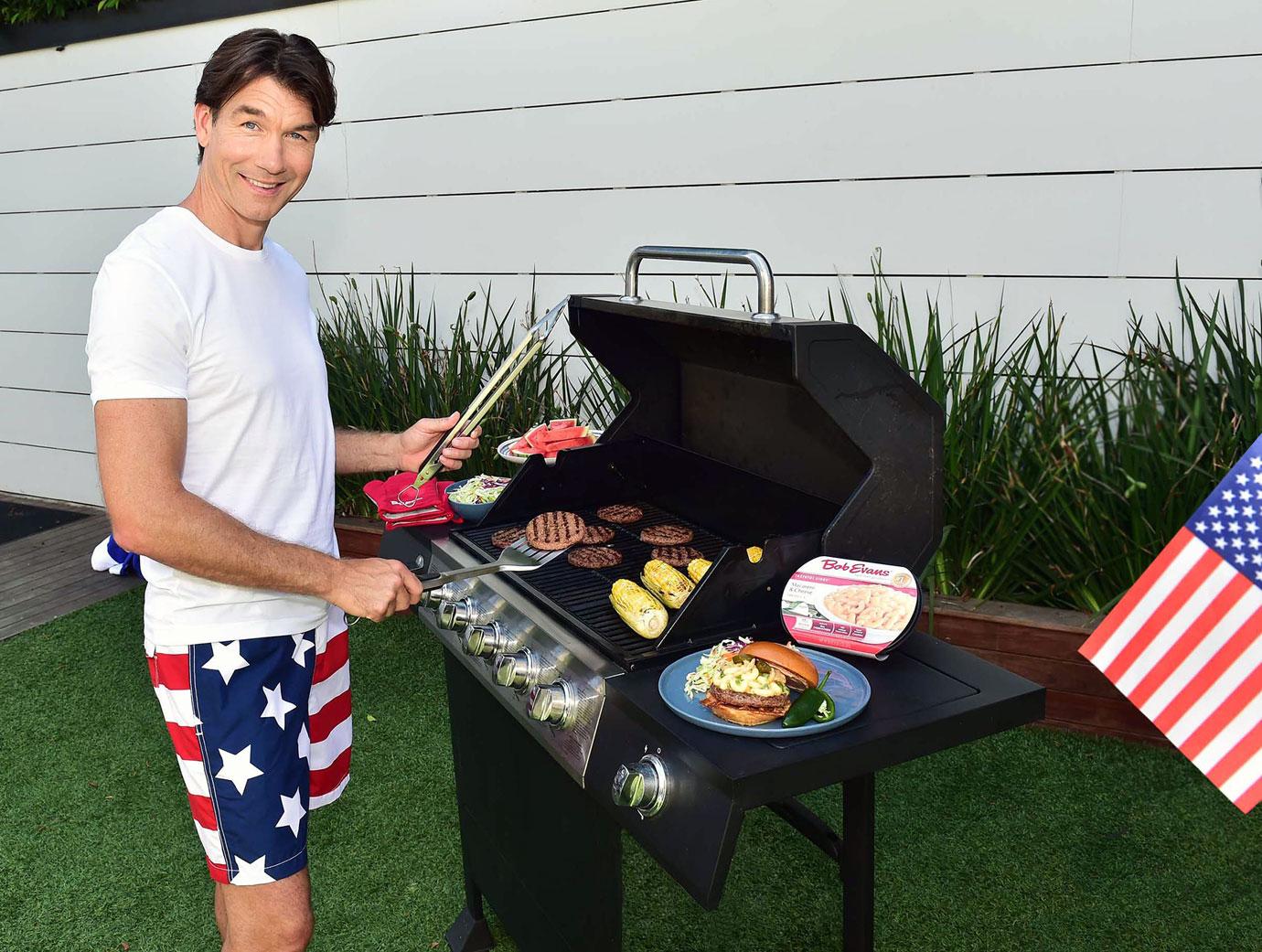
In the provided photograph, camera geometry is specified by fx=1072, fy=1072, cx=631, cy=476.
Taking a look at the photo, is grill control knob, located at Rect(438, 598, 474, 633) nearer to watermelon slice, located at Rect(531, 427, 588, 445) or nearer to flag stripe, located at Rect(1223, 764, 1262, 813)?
watermelon slice, located at Rect(531, 427, 588, 445)

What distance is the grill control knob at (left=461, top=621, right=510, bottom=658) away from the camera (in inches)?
83.0

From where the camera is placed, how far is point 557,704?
6.16 ft

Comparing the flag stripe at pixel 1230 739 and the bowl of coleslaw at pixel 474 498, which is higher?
the flag stripe at pixel 1230 739

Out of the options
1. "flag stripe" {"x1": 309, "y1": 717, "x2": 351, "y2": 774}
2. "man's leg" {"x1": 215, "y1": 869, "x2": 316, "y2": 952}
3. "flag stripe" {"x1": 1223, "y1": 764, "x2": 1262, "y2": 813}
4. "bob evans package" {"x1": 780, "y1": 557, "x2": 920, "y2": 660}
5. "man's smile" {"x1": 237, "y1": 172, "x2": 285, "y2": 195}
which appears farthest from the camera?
"flag stripe" {"x1": 309, "y1": 717, "x2": 351, "y2": 774}

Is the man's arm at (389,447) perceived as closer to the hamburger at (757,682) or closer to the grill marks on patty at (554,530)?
the grill marks on patty at (554,530)

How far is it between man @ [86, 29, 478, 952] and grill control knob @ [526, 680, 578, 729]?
1.06ft

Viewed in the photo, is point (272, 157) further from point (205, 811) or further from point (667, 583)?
point (205, 811)

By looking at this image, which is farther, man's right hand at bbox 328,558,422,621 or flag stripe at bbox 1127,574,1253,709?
man's right hand at bbox 328,558,422,621

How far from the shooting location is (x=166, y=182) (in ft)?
21.3

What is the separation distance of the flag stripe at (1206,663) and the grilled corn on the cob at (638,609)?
0.78 m

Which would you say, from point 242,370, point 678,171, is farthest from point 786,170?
point 242,370

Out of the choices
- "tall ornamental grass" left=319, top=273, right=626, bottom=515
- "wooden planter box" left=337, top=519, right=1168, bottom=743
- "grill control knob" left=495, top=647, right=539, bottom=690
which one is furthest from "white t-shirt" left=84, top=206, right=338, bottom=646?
"tall ornamental grass" left=319, top=273, right=626, bottom=515

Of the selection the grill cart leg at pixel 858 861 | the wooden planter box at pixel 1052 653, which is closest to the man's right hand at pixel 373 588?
the grill cart leg at pixel 858 861

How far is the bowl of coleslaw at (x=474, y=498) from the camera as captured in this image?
8.61ft
